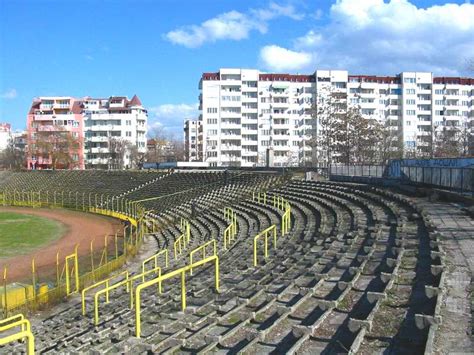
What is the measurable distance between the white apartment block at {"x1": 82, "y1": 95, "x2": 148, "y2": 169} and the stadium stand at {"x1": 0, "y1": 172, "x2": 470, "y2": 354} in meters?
85.7

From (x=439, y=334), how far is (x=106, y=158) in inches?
3980

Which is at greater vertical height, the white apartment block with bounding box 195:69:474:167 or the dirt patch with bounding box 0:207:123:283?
the white apartment block with bounding box 195:69:474:167

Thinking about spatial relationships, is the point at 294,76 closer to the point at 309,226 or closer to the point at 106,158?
the point at 106,158

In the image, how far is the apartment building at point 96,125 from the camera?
313ft

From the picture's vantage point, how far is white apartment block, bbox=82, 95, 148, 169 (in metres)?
102

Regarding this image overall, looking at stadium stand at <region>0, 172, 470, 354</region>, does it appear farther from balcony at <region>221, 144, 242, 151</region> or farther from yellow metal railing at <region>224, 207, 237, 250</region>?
balcony at <region>221, 144, 242, 151</region>

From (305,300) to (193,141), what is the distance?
434ft

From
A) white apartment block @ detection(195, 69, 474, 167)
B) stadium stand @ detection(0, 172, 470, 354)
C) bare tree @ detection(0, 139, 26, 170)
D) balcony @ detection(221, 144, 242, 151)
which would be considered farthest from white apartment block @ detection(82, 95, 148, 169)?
stadium stand @ detection(0, 172, 470, 354)

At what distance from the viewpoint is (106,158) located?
102m

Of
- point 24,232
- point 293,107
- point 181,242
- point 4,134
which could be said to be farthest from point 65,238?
point 4,134

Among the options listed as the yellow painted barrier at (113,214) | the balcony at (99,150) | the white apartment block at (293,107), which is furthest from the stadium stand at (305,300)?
the balcony at (99,150)

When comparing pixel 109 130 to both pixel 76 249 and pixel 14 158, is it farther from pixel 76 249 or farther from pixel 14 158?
pixel 76 249

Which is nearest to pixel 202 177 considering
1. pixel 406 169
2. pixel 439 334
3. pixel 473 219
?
pixel 406 169

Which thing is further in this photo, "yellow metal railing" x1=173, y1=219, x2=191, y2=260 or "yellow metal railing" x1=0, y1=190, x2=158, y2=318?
"yellow metal railing" x1=173, y1=219, x2=191, y2=260
